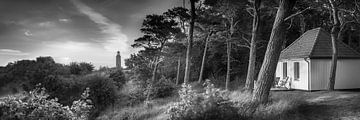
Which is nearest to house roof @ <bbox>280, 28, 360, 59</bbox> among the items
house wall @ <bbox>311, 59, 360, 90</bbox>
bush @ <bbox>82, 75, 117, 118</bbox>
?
house wall @ <bbox>311, 59, 360, 90</bbox>

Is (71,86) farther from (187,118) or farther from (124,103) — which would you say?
(187,118)

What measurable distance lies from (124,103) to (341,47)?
44.5ft

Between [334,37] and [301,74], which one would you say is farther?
[301,74]

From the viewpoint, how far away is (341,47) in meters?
14.1

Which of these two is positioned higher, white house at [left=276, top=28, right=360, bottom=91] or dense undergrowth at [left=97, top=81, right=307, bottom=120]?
white house at [left=276, top=28, right=360, bottom=91]

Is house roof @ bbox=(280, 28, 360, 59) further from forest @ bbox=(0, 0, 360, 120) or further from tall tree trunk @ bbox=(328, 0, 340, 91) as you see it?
tall tree trunk @ bbox=(328, 0, 340, 91)

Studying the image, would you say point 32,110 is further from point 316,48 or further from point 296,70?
point 316,48

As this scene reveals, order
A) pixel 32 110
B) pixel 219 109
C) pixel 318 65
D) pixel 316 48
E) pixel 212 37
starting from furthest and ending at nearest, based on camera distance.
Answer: pixel 212 37 < pixel 316 48 < pixel 318 65 < pixel 219 109 < pixel 32 110

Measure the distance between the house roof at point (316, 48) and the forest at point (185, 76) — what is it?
1.05 m

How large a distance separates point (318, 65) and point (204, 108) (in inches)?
415

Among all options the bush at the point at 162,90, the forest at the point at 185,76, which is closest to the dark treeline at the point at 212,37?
the forest at the point at 185,76

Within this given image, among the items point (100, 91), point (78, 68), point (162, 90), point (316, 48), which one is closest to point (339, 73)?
point (316, 48)

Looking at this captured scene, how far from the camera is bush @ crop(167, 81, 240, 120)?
535 centimetres

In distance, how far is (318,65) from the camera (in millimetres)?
12984
